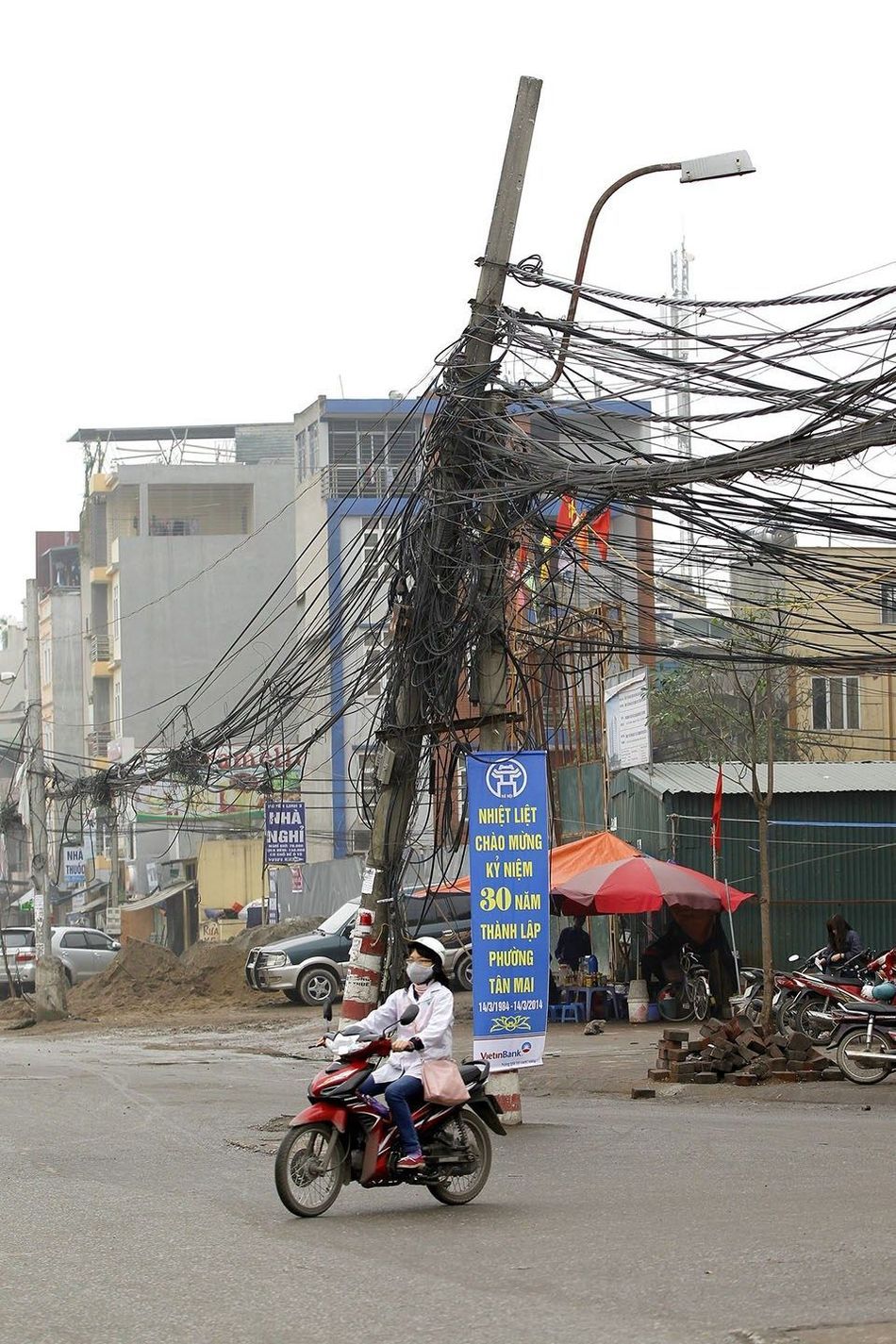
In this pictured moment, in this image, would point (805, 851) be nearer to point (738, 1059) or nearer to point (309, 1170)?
point (738, 1059)

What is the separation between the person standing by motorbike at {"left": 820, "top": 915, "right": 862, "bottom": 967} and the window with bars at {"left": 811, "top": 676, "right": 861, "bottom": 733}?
19.4 meters

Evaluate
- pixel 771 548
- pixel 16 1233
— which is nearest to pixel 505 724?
pixel 771 548

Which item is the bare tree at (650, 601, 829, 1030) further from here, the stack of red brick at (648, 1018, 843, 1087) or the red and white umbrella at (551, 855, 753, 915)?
the stack of red brick at (648, 1018, 843, 1087)

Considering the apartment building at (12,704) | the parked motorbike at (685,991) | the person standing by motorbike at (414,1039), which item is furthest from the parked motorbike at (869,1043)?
the apartment building at (12,704)

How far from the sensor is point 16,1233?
29.0 ft

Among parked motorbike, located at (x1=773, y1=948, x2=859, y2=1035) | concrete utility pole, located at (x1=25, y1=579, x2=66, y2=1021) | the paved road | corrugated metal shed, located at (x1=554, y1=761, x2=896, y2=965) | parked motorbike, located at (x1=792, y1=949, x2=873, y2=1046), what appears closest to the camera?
the paved road

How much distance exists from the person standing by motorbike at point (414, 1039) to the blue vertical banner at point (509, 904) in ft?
11.9

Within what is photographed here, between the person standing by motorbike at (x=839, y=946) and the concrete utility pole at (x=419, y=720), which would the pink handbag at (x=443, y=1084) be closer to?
the concrete utility pole at (x=419, y=720)

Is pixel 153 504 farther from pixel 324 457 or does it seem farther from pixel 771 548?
pixel 771 548

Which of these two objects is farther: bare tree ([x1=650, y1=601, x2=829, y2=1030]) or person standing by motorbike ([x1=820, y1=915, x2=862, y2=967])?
bare tree ([x1=650, y1=601, x2=829, y2=1030])

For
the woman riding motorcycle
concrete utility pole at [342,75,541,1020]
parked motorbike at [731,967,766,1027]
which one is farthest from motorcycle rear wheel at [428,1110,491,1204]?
parked motorbike at [731,967,766,1027]

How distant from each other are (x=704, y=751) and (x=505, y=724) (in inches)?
909

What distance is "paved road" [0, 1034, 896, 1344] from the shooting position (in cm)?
659

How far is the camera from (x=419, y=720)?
14617 mm
